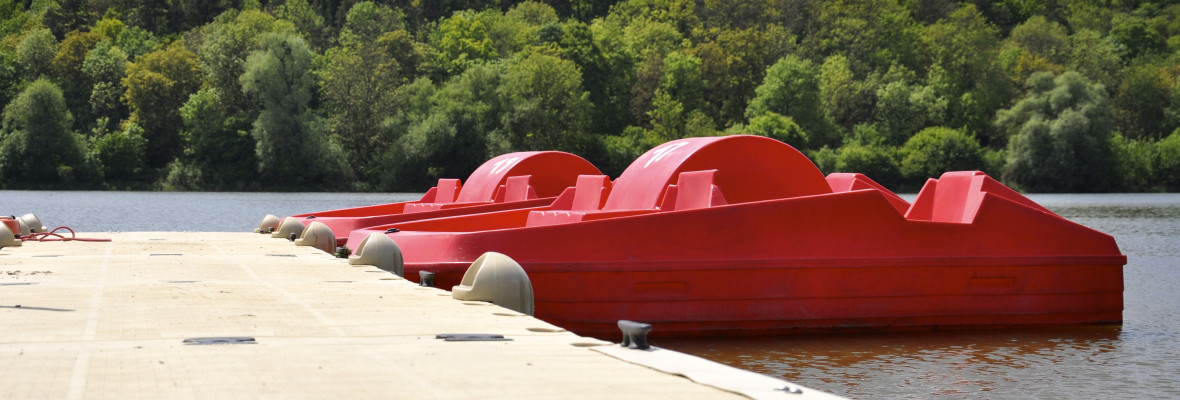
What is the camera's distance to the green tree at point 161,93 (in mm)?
77750

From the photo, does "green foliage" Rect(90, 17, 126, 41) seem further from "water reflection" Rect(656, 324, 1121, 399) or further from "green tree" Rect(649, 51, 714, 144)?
"water reflection" Rect(656, 324, 1121, 399)

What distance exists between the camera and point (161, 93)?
80562mm

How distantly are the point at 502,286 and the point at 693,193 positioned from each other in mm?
3608

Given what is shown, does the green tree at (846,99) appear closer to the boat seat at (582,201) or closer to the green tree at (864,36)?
the green tree at (864,36)

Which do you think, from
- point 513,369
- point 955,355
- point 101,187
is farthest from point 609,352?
point 101,187

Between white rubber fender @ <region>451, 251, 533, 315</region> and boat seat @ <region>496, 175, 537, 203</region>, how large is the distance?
836cm

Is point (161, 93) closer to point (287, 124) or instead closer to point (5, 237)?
point (287, 124)

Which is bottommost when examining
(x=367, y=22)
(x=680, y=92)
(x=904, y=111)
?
(x=904, y=111)

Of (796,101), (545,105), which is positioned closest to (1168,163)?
(796,101)

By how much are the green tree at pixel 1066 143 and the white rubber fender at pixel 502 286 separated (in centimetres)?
6382

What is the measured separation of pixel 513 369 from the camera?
6156 millimetres

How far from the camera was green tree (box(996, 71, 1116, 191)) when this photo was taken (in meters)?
69.0

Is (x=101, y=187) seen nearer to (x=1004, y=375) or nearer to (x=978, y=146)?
(x=978, y=146)

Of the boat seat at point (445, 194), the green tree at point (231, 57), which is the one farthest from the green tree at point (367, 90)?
the boat seat at point (445, 194)
